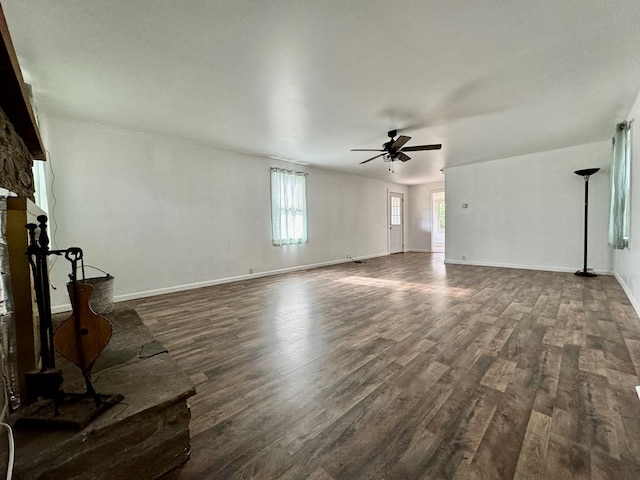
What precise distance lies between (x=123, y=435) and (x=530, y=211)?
707 cm

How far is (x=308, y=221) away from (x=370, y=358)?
15.2 feet

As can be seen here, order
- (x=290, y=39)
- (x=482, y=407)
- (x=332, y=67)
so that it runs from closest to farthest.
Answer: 1. (x=482, y=407)
2. (x=290, y=39)
3. (x=332, y=67)

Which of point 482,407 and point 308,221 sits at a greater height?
point 308,221

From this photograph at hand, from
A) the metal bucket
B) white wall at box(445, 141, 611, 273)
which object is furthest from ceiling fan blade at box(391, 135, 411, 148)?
the metal bucket

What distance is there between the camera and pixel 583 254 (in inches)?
205

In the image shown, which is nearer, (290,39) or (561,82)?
(290,39)

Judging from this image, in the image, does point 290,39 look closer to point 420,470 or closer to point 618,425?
point 420,470

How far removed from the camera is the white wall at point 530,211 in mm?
5074

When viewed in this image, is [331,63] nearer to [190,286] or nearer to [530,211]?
Answer: [190,286]

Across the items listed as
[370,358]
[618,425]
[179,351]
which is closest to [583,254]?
[618,425]

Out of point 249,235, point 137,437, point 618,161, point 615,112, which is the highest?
point 615,112

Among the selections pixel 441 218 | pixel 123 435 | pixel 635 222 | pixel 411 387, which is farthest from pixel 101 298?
pixel 441 218

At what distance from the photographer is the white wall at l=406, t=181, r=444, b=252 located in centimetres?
939

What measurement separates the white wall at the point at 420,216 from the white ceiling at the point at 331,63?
5.22m
